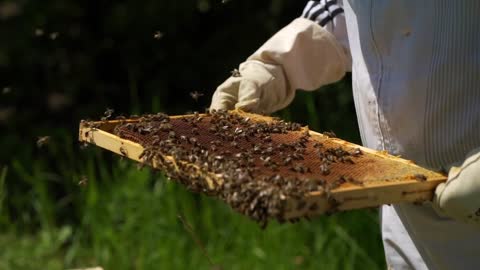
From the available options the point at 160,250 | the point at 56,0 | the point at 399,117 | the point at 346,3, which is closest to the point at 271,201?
the point at 399,117

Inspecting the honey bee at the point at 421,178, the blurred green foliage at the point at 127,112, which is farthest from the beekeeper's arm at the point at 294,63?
the blurred green foliage at the point at 127,112

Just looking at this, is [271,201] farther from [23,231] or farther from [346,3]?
[23,231]

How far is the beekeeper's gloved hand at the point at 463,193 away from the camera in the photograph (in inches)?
82.9

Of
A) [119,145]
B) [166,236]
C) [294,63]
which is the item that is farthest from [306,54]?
[166,236]

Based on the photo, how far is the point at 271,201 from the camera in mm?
1963

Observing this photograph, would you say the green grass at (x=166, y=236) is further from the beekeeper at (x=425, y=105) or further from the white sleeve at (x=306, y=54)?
the beekeeper at (x=425, y=105)

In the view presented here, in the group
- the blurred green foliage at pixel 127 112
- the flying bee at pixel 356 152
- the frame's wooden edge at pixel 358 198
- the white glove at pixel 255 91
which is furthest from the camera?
the blurred green foliage at pixel 127 112

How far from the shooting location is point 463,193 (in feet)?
6.90

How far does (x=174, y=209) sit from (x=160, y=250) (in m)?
0.30

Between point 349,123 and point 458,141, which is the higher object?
point 458,141

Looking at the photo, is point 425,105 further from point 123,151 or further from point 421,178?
point 123,151

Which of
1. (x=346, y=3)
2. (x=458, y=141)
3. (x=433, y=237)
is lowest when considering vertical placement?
(x=433, y=237)

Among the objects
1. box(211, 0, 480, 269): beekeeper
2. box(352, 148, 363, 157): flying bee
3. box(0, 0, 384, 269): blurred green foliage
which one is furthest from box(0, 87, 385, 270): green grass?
box(352, 148, 363, 157): flying bee

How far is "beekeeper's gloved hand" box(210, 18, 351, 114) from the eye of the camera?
304 cm
